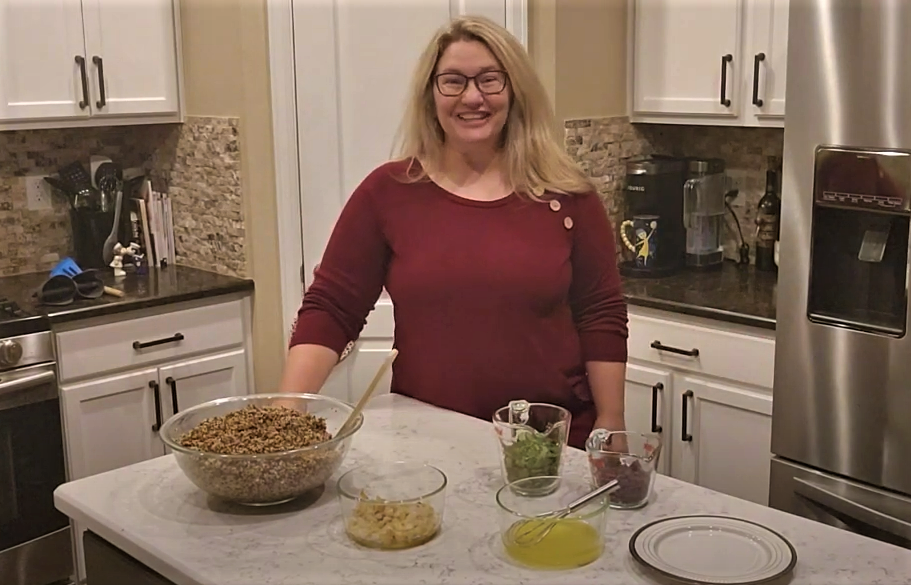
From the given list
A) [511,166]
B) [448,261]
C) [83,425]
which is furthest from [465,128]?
[83,425]

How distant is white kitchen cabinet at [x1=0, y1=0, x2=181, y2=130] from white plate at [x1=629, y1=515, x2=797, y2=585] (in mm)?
2401

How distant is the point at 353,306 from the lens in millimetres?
2002

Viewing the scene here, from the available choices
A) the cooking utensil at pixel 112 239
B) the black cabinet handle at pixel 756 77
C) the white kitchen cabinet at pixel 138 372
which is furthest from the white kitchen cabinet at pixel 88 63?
the black cabinet handle at pixel 756 77

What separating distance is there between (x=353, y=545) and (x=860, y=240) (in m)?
1.43

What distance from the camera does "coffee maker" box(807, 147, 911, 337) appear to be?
2.12 m

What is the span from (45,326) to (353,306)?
1.16 meters

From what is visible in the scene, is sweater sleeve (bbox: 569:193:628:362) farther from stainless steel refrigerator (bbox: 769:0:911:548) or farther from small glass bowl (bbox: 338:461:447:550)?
small glass bowl (bbox: 338:461:447:550)

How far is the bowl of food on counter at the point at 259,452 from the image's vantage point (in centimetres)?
138

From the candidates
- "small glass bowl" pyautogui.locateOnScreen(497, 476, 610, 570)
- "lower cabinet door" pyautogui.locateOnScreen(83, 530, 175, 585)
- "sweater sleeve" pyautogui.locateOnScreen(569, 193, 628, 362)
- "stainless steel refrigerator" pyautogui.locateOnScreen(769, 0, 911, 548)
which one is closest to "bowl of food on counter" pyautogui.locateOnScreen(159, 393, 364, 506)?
"lower cabinet door" pyautogui.locateOnScreen(83, 530, 175, 585)

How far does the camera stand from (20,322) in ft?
8.71

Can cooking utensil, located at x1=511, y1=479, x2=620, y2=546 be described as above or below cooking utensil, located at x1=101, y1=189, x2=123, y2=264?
below

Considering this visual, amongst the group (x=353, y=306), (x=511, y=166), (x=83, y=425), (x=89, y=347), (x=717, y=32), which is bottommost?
(x=83, y=425)

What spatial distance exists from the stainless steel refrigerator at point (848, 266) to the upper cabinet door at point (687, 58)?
0.74m

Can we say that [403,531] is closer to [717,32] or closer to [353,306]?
[353,306]
